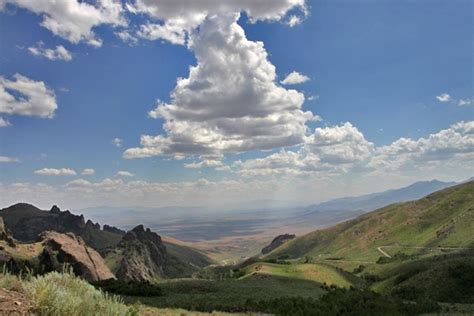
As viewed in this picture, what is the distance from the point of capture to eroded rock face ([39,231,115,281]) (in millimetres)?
151750

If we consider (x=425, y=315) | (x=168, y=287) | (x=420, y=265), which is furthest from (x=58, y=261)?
(x=425, y=315)

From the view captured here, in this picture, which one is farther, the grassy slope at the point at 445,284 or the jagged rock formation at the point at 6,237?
the jagged rock formation at the point at 6,237

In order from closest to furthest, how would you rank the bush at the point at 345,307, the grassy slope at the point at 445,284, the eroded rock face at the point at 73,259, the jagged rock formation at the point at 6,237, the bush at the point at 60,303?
the bush at the point at 60,303, the bush at the point at 345,307, the grassy slope at the point at 445,284, the eroded rock face at the point at 73,259, the jagged rock formation at the point at 6,237

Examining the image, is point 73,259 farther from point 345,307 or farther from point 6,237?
point 345,307

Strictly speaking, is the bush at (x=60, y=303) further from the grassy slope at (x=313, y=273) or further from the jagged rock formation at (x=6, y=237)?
the jagged rock formation at (x=6, y=237)

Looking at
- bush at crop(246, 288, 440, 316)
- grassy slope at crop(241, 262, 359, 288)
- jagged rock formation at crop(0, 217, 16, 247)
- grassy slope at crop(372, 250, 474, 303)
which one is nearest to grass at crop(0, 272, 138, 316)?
bush at crop(246, 288, 440, 316)

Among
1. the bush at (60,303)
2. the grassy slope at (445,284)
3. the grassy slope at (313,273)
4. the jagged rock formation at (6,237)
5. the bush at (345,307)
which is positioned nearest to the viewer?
the bush at (60,303)

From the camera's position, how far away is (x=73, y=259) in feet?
518

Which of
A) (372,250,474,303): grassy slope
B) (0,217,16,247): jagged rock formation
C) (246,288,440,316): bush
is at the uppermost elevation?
(0,217,16,247): jagged rock formation

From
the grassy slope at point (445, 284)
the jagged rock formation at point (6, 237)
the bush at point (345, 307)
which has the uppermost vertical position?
the jagged rock formation at point (6, 237)

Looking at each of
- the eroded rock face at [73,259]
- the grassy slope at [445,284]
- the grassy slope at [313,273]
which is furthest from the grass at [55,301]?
the eroded rock face at [73,259]

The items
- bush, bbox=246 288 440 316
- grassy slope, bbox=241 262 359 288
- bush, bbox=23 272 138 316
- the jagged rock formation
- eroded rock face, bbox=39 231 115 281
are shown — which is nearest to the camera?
bush, bbox=23 272 138 316

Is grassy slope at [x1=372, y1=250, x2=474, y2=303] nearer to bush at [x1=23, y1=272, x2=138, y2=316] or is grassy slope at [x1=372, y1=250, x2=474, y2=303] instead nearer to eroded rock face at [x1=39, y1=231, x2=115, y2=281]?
bush at [x1=23, y1=272, x2=138, y2=316]

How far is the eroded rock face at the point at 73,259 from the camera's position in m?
152
